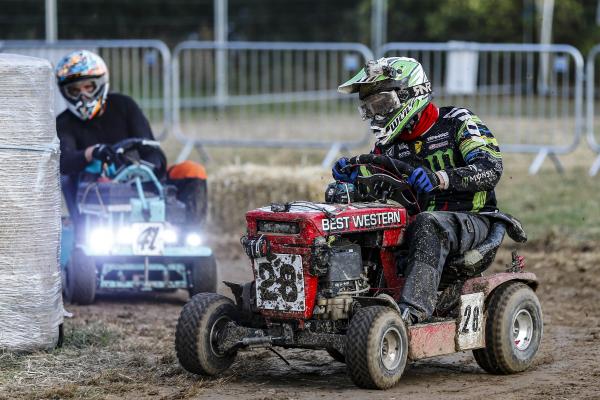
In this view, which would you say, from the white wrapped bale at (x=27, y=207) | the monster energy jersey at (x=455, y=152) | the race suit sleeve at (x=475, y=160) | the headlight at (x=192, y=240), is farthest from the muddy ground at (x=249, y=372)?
the race suit sleeve at (x=475, y=160)

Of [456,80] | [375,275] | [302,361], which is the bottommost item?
[302,361]

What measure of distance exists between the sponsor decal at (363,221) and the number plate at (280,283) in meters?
0.23

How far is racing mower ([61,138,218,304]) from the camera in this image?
342 inches

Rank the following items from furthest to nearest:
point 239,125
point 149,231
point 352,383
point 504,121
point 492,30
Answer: point 492,30 < point 239,125 < point 504,121 < point 149,231 < point 352,383

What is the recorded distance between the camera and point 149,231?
868 cm

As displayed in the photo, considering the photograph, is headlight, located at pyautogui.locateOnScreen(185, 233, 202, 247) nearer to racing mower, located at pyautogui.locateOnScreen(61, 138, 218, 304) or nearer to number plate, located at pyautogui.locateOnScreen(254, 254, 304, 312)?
racing mower, located at pyautogui.locateOnScreen(61, 138, 218, 304)

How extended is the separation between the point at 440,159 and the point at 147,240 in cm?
273

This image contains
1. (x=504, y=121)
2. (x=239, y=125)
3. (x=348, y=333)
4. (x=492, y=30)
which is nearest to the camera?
(x=348, y=333)

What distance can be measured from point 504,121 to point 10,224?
12484mm

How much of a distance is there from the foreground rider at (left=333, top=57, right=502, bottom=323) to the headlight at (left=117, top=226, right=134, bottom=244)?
2363 millimetres

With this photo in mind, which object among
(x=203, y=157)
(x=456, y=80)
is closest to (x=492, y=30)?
(x=456, y=80)

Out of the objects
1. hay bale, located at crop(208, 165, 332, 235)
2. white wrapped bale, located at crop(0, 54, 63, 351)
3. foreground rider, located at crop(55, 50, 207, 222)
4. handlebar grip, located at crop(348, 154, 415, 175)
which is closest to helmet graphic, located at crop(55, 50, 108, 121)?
foreground rider, located at crop(55, 50, 207, 222)

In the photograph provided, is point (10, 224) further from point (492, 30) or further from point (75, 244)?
point (492, 30)

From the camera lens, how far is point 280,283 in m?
6.02
